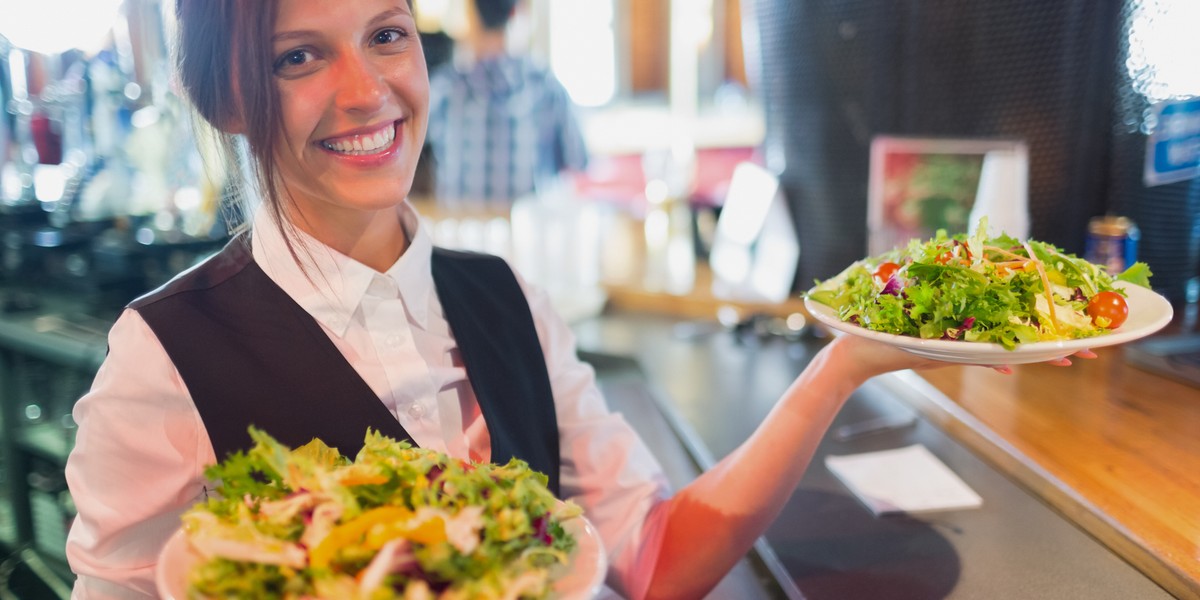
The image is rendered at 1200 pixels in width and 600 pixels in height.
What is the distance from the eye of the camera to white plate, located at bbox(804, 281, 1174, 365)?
34.9 inches

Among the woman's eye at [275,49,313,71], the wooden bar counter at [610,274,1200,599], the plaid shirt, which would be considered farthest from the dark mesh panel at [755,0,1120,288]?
the woman's eye at [275,49,313,71]

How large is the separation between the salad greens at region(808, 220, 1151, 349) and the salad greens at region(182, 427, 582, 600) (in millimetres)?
467

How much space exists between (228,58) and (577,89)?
737 centimetres

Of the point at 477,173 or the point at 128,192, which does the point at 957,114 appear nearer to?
the point at 477,173

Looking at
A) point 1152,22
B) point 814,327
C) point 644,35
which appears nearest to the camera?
point 1152,22

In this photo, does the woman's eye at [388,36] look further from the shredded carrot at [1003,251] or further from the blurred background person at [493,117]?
the blurred background person at [493,117]

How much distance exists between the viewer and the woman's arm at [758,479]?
1041 mm

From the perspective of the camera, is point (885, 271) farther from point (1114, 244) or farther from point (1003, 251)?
point (1114, 244)

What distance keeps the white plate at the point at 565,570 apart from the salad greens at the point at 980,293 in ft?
1.47

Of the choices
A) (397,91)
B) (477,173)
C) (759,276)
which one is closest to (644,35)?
(477,173)

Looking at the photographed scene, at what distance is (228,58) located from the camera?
94cm

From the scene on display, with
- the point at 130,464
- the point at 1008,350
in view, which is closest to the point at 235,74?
the point at 130,464

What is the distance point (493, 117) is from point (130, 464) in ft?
7.86

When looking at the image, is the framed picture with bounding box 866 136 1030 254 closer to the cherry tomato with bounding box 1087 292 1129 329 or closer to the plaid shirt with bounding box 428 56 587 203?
the cherry tomato with bounding box 1087 292 1129 329
